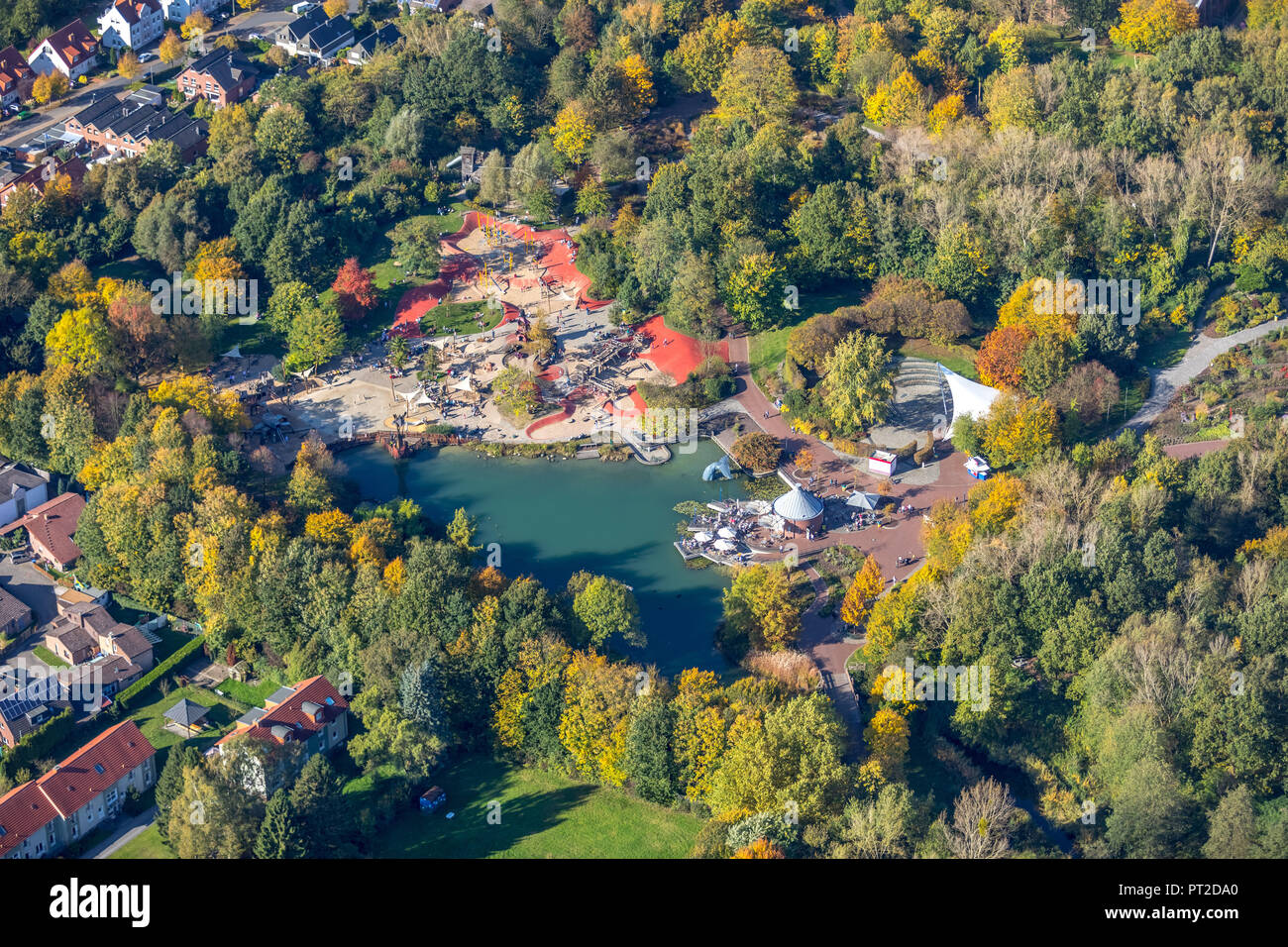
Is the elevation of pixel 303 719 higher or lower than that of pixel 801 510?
lower

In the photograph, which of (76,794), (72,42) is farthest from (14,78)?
(76,794)

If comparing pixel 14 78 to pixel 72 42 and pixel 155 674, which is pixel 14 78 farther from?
pixel 155 674

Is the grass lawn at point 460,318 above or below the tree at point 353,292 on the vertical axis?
below

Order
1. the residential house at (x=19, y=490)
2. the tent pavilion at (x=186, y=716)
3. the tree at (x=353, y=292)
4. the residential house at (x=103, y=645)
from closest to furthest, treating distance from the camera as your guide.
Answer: the tent pavilion at (x=186, y=716) < the residential house at (x=103, y=645) < the residential house at (x=19, y=490) < the tree at (x=353, y=292)

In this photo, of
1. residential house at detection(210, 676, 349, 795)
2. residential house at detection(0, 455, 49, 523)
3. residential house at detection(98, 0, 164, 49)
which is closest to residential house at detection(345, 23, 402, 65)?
residential house at detection(98, 0, 164, 49)

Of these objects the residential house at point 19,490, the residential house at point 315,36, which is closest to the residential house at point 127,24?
the residential house at point 315,36

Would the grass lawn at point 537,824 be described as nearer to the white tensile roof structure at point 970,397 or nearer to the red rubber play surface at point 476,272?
the white tensile roof structure at point 970,397

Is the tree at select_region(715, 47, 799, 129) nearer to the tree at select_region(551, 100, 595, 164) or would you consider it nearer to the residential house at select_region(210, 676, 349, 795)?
the tree at select_region(551, 100, 595, 164)
